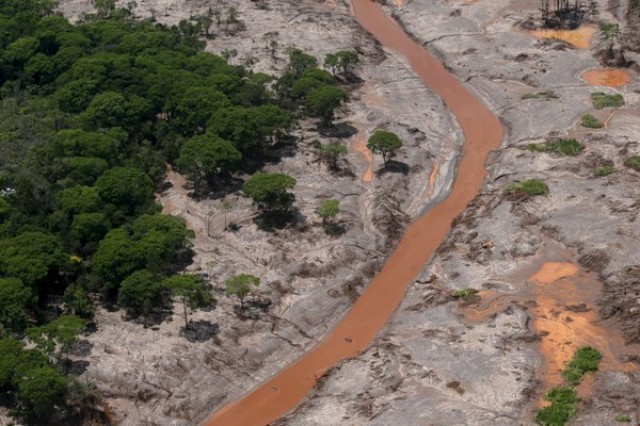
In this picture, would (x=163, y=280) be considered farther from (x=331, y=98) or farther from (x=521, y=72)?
(x=521, y=72)

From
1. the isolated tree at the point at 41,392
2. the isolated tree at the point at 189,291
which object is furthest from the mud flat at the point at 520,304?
the isolated tree at the point at 41,392

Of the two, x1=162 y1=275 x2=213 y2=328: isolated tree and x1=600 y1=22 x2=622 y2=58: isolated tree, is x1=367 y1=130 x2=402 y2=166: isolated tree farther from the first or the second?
x1=600 y1=22 x2=622 y2=58: isolated tree

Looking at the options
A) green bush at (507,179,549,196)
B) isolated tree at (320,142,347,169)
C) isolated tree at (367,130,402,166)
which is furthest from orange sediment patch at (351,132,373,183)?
green bush at (507,179,549,196)

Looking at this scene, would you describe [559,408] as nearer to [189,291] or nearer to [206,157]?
[189,291]

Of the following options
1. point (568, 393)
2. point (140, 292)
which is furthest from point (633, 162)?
point (140, 292)

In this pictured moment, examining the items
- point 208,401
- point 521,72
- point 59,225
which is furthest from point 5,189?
point 521,72

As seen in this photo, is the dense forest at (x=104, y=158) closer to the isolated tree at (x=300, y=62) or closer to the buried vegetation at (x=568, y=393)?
the isolated tree at (x=300, y=62)
